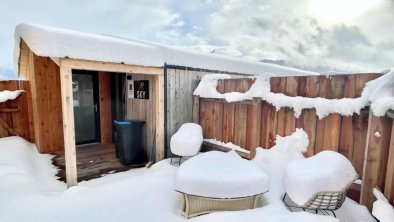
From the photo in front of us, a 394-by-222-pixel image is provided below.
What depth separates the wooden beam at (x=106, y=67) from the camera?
3.13 m

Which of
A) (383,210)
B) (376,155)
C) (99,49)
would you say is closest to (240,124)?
(376,155)

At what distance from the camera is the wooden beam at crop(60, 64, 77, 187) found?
10.2 ft

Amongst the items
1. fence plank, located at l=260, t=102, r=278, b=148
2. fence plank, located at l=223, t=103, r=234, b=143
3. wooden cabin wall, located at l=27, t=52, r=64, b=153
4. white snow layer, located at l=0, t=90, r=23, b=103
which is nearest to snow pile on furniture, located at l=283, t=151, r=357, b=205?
fence plank, located at l=260, t=102, r=278, b=148

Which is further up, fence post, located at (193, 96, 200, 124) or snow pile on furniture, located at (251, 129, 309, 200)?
fence post, located at (193, 96, 200, 124)

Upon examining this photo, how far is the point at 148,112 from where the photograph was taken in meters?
4.78

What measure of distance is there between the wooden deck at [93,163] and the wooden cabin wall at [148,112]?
54 cm

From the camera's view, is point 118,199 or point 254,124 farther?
point 254,124

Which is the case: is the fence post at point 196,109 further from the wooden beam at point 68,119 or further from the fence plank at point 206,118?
the wooden beam at point 68,119

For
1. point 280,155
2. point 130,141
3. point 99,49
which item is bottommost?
point 130,141

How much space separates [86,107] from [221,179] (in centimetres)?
497

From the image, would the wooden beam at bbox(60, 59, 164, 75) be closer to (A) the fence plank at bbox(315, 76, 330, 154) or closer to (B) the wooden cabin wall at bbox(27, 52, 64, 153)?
(B) the wooden cabin wall at bbox(27, 52, 64, 153)

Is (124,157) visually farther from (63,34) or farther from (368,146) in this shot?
(368,146)

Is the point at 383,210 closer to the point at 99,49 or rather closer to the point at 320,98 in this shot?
the point at 320,98

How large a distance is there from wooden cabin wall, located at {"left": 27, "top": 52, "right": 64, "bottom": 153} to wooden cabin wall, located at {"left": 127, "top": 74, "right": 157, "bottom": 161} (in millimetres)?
1832
